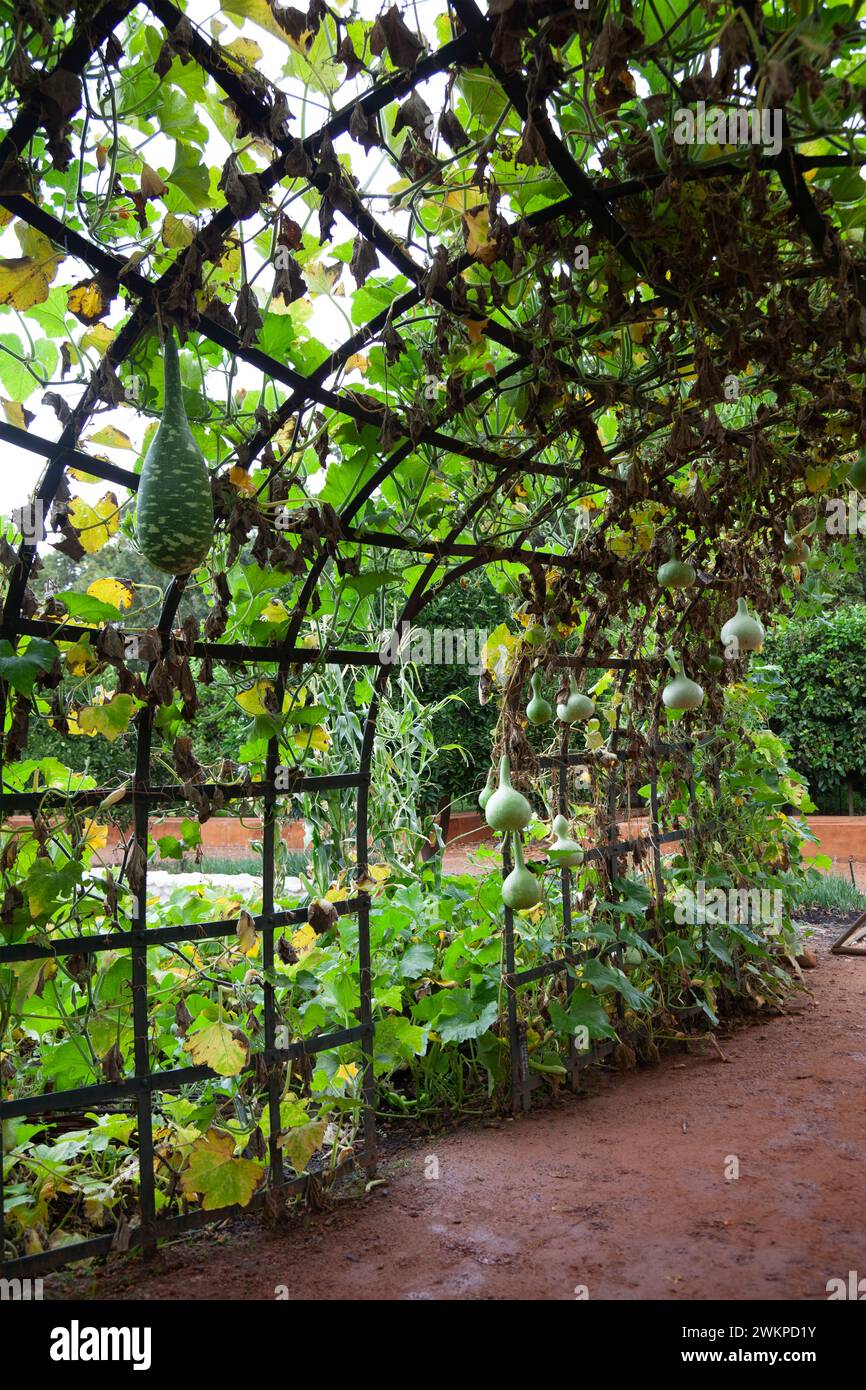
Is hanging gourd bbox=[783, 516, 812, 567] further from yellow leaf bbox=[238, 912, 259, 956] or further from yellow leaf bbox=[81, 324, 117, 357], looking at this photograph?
yellow leaf bbox=[81, 324, 117, 357]

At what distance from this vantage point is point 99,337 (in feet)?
7.47

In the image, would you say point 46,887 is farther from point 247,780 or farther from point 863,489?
point 863,489

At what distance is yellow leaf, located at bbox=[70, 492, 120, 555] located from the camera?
237cm

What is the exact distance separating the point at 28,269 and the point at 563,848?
8.88 ft

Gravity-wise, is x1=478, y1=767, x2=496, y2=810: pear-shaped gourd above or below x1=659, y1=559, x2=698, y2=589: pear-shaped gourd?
below

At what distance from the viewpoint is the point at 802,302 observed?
2.53 metres

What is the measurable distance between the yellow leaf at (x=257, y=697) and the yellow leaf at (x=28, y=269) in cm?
123

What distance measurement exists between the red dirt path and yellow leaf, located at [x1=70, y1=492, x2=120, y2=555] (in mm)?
1862

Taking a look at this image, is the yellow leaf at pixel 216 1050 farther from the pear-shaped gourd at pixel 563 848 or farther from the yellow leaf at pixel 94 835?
the pear-shaped gourd at pixel 563 848

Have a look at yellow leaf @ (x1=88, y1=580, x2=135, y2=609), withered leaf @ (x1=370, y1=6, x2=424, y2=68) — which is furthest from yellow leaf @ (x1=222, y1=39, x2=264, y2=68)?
yellow leaf @ (x1=88, y1=580, x2=135, y2=609)

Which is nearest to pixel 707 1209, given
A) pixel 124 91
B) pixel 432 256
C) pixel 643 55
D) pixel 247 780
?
pixel 247 780

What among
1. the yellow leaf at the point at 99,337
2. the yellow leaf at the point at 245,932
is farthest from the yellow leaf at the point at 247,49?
the yellow leaf at the point at 245,932

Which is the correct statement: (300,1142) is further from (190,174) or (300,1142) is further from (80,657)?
(190,174)

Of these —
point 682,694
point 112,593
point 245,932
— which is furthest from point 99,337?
point 682,694
